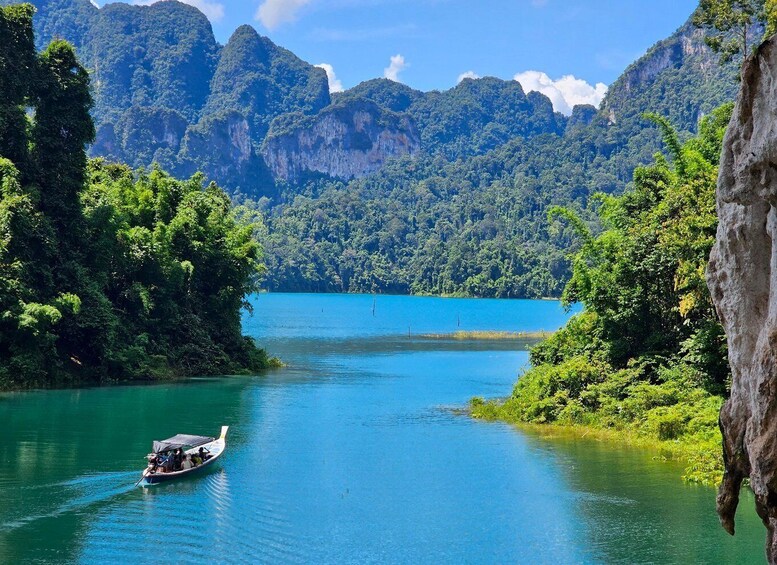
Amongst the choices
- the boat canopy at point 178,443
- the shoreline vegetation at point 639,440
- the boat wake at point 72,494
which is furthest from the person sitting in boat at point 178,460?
the shoreline vegetation at point 639,440

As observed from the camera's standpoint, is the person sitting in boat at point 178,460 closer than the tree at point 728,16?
Yes

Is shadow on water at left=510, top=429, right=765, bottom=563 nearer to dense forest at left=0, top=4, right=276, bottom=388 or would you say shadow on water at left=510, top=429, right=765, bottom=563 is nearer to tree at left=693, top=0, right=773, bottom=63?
tree at left=693, top=0, right=773, bottom=63

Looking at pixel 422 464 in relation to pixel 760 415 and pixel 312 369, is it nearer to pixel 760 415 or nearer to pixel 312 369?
Result: pixel 760 415

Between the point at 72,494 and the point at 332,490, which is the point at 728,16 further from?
the point at 72,494

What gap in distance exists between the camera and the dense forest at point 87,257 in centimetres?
3353

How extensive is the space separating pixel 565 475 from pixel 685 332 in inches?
288

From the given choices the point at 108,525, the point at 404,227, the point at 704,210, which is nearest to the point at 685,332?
the point at 704,210

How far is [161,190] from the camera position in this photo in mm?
43156

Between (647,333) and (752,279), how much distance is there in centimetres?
2069

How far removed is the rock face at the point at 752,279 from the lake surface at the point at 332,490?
841cm

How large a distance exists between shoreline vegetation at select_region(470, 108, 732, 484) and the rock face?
13120mm

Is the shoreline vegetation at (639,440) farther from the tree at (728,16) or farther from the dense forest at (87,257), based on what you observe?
the dense forest at (87,257)

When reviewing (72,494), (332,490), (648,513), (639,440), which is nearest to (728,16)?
(639,440)

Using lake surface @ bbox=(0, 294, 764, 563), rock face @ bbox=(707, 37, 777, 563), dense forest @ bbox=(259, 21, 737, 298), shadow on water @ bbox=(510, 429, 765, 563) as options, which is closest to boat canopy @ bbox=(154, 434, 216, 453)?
lake surface @ bbox=(0, 294, 764, 563)
